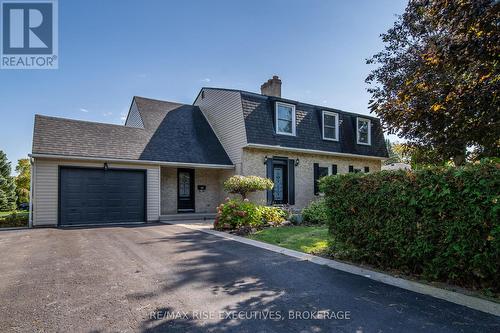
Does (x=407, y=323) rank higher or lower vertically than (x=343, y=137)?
lower

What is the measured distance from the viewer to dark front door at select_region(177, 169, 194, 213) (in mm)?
14841

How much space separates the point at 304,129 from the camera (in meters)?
15.0

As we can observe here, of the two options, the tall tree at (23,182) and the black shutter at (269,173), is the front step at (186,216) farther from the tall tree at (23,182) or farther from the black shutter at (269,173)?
the tall tree at (23,182)

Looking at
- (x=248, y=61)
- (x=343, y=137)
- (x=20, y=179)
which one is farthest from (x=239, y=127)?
(x=20, y=179)

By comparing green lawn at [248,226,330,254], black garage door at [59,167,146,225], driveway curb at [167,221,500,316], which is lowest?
green lawn at [248,226,330,254]

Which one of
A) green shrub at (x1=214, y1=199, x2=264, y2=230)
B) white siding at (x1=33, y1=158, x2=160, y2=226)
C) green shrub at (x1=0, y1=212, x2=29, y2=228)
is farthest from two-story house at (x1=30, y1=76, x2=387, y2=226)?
green shrub at (x1=214, y1=199, x2=264, y2=230)

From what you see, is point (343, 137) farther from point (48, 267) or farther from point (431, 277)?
point (48, 267)

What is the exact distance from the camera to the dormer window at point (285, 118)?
14406 mm

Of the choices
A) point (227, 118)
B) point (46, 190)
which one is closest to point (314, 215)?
point (227, 118)

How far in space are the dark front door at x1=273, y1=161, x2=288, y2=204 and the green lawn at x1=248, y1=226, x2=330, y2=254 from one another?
16.5 ft

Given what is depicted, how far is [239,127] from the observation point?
13.8 meters

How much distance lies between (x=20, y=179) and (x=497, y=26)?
39.4 meters

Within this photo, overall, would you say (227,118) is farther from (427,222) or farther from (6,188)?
(6,188)

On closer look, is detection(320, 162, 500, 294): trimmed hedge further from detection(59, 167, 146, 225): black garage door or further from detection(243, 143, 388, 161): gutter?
detection(59, 167, 146, 225): black garage door
